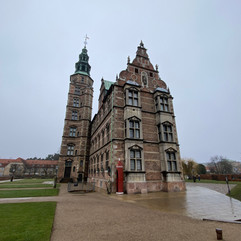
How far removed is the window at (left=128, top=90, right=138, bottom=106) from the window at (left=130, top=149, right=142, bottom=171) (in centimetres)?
582

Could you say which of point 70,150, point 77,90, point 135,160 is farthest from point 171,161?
point 77,90

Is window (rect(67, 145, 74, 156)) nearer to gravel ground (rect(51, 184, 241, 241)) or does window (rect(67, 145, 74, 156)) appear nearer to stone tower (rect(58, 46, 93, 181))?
stone tower (rect(58, 46, 93, 181))

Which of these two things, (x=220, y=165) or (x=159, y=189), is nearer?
(x=159, y=189)

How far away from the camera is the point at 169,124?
690 inches

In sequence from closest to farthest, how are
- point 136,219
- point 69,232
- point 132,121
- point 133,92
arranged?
1. point 69,232
2. point 136,219
3. point 132,121
4. point 133,92

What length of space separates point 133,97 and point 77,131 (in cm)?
2131

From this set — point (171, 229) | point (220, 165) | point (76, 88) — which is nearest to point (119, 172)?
point (171, 229)

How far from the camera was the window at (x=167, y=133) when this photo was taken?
17.1 metres

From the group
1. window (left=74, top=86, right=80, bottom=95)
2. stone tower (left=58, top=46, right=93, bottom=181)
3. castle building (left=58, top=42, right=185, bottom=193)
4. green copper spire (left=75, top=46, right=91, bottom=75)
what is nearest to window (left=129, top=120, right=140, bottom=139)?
castle building (left=58, top=42, right=185, bottom=193)

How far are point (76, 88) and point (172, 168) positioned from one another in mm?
31427

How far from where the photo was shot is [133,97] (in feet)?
56.1

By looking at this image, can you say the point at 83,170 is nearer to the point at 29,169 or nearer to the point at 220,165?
the point at 29,169

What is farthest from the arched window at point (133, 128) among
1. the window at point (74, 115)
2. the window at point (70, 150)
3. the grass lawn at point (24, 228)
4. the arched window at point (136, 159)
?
the window at point (74, 115)

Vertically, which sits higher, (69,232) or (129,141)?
(129,141)
